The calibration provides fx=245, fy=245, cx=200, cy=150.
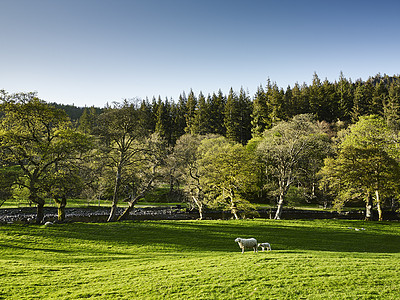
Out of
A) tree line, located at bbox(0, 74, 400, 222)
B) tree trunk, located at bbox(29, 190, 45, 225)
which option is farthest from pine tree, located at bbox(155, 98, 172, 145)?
tree trunk, located at bbox(29, 190, 45, 225)

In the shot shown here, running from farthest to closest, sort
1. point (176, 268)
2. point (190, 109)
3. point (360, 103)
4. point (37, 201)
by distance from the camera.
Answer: point (190, 109) → point (360, 103) → point (37, 201) → point (176, 268)

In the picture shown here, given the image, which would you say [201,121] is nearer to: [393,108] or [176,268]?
[393,108]

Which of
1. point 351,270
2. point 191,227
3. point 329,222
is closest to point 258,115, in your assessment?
point 329,222

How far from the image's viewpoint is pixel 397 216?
143 ft

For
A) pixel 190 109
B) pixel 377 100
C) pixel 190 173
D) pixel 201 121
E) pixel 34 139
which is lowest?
pixel 190 173

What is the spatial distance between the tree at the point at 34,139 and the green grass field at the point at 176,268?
15.8 feet

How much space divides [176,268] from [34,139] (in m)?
20.1

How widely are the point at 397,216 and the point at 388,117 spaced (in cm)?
3526

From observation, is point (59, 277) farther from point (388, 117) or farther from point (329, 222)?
point (388, 117)

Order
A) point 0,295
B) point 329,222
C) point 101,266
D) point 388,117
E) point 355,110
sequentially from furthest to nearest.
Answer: point 355,110
point 388,117
point 329,222
point 101,266
point 0,295

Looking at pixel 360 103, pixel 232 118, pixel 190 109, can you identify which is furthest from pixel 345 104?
pixel 190 109

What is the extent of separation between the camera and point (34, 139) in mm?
23609

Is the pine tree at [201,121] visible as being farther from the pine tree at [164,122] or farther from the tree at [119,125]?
the tree at [119,125]

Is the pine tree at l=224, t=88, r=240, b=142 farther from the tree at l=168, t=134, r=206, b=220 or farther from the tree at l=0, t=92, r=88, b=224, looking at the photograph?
the tree at l=0, t=92, r=88, b=224
